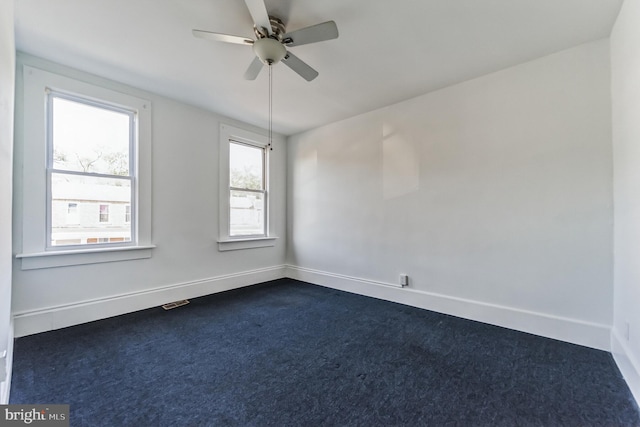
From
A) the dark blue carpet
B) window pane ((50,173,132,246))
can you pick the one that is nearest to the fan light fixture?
window pane ((50,173,132,246))

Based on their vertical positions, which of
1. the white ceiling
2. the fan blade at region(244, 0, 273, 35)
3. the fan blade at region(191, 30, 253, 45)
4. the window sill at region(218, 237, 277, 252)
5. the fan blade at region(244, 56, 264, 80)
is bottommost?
the window sill at region(218, 237, 277, 252)

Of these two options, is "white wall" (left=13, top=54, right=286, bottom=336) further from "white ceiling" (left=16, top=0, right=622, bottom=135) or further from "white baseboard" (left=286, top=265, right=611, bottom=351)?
"white baseboard" (left=286, top=265, right=611, bottom=351)

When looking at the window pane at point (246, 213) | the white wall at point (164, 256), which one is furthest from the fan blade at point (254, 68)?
the window pane at point (246, 213)

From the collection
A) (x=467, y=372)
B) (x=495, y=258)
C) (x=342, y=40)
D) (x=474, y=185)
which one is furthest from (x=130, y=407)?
(x=474, y=185)

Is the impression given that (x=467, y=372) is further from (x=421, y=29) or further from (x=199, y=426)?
(x=421, y=29)

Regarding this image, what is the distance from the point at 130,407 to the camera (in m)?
1.54

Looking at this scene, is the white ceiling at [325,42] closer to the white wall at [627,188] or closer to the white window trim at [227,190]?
the white wall at [627,188]

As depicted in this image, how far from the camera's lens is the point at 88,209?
110 inches

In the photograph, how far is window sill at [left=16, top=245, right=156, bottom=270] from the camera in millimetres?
2462

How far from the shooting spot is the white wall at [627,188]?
1.70 metres

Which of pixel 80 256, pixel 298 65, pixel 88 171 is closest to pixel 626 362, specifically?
pixel 298 65

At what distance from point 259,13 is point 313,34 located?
0.37 meters

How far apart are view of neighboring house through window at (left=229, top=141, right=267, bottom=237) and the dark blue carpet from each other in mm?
1674

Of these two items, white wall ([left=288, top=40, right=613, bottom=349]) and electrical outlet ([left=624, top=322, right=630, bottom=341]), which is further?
white wall ([left=288, top=40, right=613, bottom=349])
